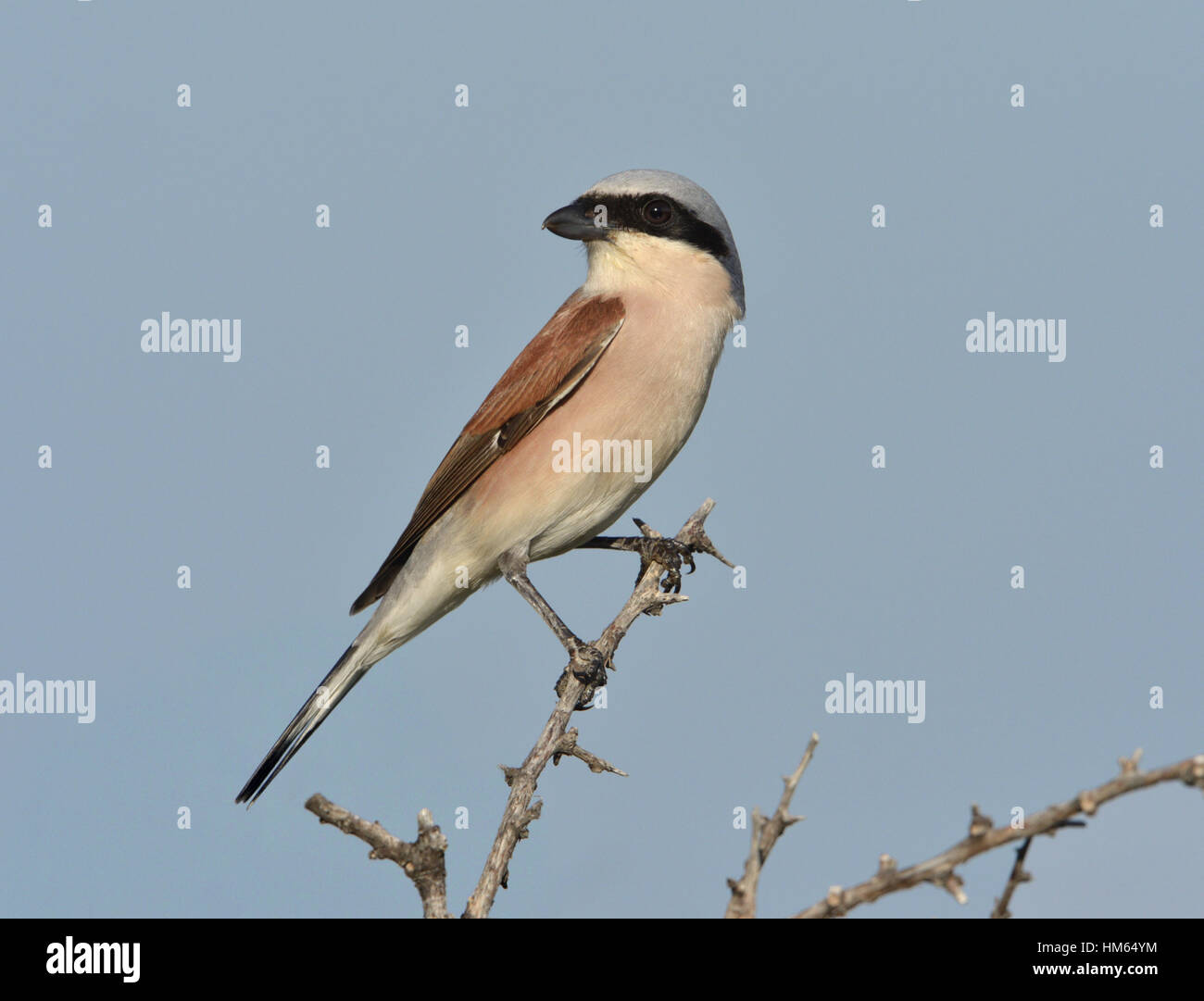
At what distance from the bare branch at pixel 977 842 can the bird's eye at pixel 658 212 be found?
12.4 feet

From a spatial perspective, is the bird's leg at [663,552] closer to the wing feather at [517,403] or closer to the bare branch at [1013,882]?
the wing feather at [517,403]

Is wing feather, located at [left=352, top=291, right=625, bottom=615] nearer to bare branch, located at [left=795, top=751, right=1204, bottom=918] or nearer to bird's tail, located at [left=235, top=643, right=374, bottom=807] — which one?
bird's tail, located at [left=235, top=643, right=374, bottom=807]

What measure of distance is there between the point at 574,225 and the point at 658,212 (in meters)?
0.39

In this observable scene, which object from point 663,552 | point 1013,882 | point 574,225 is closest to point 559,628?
point 663,552

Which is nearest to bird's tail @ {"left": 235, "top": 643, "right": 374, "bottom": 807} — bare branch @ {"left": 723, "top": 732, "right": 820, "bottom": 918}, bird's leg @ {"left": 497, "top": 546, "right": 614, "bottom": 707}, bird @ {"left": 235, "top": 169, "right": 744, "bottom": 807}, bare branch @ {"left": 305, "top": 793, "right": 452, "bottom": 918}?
bird @ {"left": 235, "top": 169, "right": 744, "bottom": 807}

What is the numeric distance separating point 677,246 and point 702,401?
719 millimetres

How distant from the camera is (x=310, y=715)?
5.26 meters

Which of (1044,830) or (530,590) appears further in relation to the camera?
(530,590)

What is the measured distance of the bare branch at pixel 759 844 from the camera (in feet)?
8.23

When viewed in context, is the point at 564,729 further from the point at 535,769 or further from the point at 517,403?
the point at 517,403
